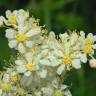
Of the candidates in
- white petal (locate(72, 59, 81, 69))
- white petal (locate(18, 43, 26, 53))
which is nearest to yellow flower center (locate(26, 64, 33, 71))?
white petal (locate(18, 43, 26, 53))

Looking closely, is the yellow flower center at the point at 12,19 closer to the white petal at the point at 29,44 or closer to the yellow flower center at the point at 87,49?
the white petal at the point at 29,44

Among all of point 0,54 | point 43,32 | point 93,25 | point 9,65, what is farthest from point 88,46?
point 93,25

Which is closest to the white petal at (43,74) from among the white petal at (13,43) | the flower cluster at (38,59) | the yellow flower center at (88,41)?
the flower cluster at (38,59)

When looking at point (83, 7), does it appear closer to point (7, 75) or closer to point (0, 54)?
point (0, 54)

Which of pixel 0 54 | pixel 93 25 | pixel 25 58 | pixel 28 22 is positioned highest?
pixel 93 25

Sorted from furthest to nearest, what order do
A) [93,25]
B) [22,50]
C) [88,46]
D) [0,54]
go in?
[93,25] → [0,54] → [88,46] → [22,50]

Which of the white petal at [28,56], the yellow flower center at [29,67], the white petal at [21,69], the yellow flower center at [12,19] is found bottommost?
the white petal at [21,69]
